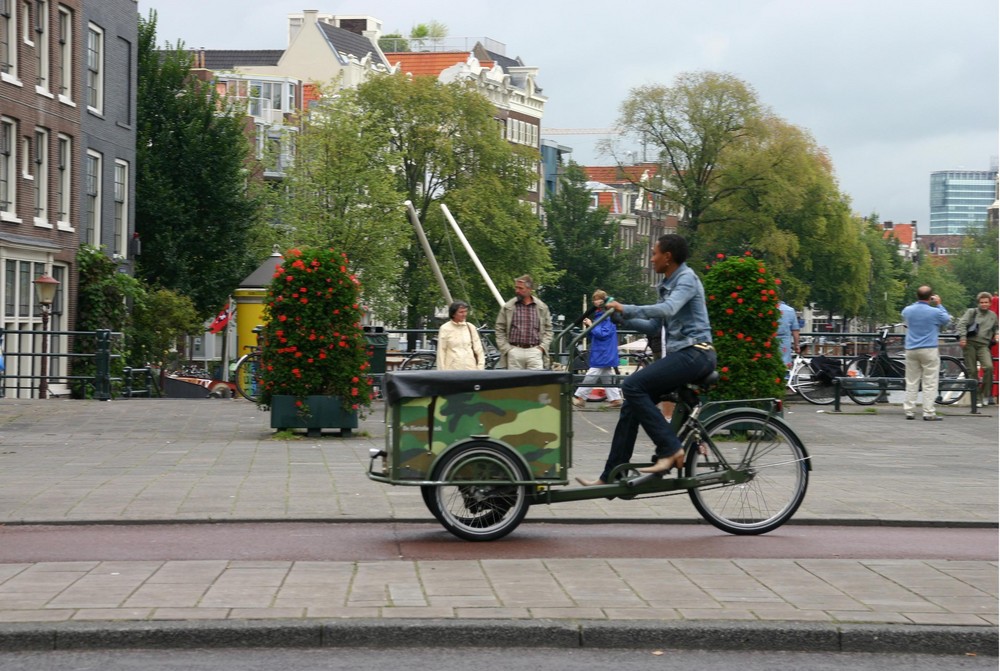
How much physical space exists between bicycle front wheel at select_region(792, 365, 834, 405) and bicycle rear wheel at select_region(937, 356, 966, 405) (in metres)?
1.68

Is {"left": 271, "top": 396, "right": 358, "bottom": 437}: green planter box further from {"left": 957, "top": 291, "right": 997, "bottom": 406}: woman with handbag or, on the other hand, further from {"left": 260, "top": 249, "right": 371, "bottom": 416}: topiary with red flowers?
{"left": 957, "top": 291, "right": 997, "bottom": 406}: woman with handbag

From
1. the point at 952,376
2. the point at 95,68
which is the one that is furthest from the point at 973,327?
the point at 95,68

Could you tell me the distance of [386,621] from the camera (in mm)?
6672

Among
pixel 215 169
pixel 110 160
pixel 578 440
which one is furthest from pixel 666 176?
pixel 578 440

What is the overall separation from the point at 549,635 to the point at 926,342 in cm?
1565

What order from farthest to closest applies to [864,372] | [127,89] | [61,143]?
[127,89] → [61,143] → [864,372]

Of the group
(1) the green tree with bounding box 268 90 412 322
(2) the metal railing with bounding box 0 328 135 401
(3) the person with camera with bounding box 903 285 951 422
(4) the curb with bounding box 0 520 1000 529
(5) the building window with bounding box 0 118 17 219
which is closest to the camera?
(4) the curb with bounding box 0 520 1000 529

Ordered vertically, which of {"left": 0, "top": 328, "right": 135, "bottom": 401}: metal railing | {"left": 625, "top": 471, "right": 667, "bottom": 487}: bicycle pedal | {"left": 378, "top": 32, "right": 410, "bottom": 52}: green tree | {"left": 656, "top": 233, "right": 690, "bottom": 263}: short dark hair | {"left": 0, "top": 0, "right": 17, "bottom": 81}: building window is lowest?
{"left": 0, "top": 328, "right": 135, "bottom": 401}: metal railing

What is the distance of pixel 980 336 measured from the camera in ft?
77.6

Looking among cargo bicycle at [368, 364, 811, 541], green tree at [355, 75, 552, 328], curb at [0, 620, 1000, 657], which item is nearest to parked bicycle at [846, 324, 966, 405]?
cargo bicycle at [368, 364, 811, 541]

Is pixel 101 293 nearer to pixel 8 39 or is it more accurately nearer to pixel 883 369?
pixel 8 39

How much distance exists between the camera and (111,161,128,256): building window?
125 feet

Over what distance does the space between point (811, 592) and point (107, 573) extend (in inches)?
134

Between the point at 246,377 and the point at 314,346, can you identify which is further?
the point at 246,377
